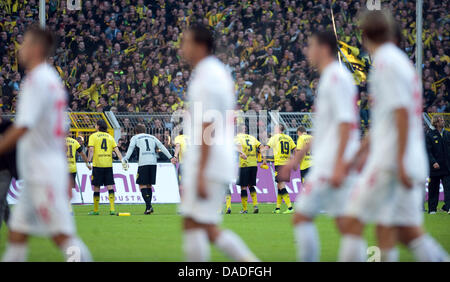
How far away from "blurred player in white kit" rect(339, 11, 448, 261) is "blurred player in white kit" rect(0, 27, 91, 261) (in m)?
2.25

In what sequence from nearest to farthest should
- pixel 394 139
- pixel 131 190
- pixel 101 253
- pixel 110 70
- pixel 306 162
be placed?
1. pixel 394 139
2. pixel 101 253
3. pixel 306 162
4. pixel 131 190
5. pixel 110 70

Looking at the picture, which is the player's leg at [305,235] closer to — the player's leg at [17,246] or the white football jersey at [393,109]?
the white football jersey at [393,109]

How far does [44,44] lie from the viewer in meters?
5.93

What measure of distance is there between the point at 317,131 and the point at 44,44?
235cm

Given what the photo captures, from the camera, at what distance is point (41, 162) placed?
577 centimetres

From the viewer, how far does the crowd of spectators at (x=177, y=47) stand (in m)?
24.7

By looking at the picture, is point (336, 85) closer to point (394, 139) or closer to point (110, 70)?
point (394, 139)

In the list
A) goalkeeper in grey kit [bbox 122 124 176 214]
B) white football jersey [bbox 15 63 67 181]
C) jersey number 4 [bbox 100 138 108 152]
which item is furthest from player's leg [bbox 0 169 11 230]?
goalkeeper in grey kit [bbox 122 124 176 214]

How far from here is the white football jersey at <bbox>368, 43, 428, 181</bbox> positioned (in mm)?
5566

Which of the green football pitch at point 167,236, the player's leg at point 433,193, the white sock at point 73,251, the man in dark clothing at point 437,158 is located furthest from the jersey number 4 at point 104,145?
the white sock at point 73,251

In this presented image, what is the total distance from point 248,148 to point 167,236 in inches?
263

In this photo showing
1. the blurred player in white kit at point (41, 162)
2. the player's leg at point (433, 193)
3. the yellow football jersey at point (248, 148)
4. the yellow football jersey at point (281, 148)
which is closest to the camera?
the blurred player in white kit at point (41, 162)

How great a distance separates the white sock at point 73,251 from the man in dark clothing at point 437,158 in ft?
42.8
